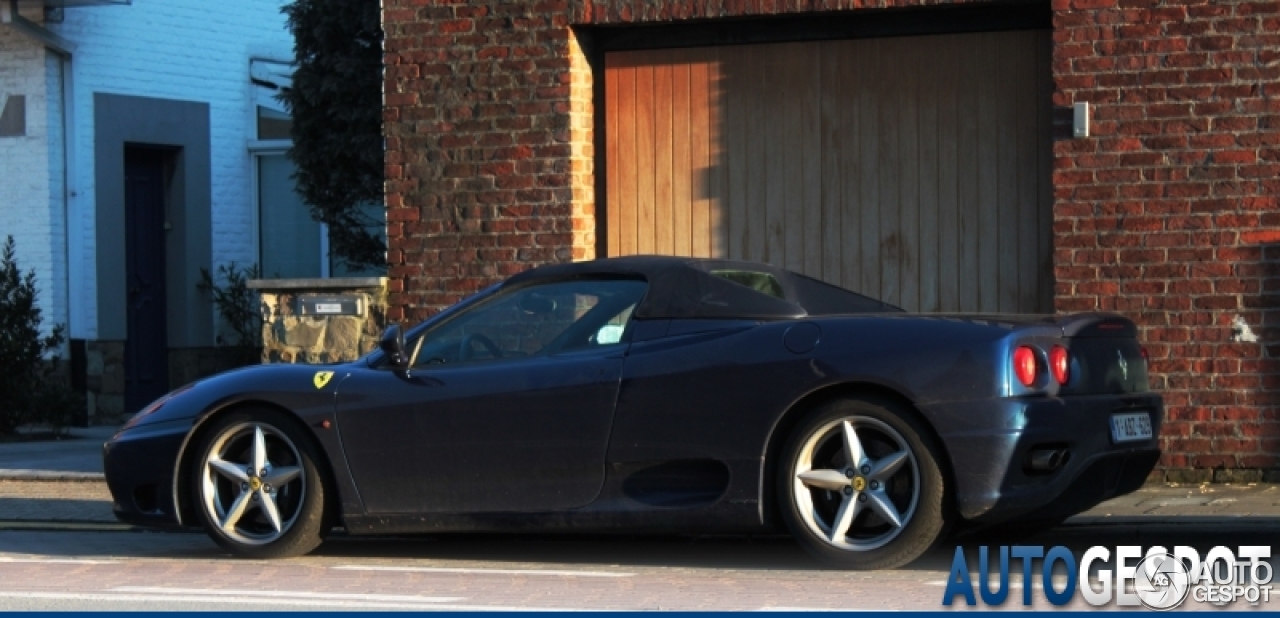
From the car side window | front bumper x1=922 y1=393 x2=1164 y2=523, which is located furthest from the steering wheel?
front bumper x1=922 y1=393 x2=1164 y2=523

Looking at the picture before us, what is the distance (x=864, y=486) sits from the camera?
25.6 ft

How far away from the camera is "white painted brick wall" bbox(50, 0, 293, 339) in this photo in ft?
59.4

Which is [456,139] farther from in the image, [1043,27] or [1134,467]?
[1134,467]

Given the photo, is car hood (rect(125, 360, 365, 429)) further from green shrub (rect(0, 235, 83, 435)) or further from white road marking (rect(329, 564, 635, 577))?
green shrub (rect(0, 235, 83, 435))

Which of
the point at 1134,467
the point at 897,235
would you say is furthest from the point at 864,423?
the point at 897,235

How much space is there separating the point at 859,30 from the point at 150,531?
5.03m

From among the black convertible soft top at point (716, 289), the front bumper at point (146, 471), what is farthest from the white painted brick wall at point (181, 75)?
the black convertible soft top at point (716, 289)

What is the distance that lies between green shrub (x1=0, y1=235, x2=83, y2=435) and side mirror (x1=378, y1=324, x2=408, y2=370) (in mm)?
8860

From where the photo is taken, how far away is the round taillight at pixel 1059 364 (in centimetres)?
784

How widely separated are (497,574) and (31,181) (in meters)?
11.0

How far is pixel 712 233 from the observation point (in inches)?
485

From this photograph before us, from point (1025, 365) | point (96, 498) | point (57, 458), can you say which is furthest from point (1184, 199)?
point (57, 458)
